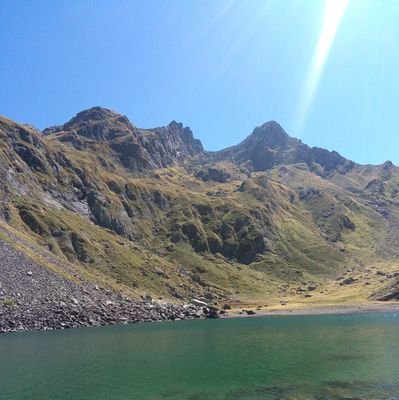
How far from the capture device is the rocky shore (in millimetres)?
123938

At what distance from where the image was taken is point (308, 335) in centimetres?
10769

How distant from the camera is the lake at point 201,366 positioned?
5156 cm

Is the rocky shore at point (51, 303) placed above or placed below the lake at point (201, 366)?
above

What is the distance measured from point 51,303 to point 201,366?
77758mm

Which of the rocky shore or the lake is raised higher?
the rocky shore

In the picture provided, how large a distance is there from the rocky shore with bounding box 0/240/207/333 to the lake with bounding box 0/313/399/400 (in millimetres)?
13554

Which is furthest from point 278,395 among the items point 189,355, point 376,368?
point 189,355

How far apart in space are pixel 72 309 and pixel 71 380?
8003 centimetres

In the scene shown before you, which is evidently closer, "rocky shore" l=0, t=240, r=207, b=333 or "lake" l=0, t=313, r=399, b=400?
"lake" l=0, t=313, r=399, b=400

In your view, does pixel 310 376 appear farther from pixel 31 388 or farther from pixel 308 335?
pixel 308 335

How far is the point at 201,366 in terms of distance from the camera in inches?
2709

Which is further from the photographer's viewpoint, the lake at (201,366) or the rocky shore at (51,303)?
the rocky shore at (51,303)

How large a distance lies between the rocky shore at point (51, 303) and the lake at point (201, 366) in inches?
534

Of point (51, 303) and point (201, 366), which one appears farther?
point (51, 303)
